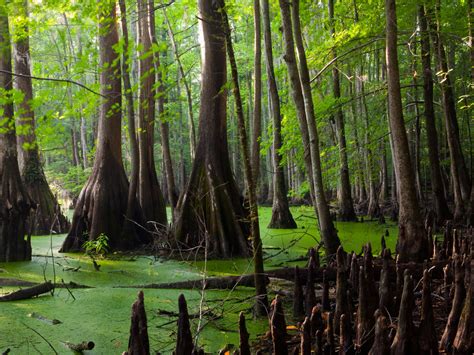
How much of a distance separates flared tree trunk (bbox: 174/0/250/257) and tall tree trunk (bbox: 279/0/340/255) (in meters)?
1.38

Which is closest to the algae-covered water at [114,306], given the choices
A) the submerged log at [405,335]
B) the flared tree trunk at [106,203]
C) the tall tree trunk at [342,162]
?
the flared tree trunk at [106,203]

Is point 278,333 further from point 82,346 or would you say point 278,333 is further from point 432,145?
point 432,145

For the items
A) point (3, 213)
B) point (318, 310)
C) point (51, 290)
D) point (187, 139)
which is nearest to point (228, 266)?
point (51, 290)

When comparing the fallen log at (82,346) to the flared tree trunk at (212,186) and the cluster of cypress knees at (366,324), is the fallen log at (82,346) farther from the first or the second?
the flared tree trunk at (212,186)

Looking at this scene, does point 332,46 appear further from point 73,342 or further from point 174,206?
point 73,342

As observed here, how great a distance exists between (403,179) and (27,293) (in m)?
4.00

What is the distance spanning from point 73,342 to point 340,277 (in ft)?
6.01

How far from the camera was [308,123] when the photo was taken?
20.5 ft

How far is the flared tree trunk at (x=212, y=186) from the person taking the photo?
7.42 metres

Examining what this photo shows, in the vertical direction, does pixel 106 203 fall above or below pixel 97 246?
above

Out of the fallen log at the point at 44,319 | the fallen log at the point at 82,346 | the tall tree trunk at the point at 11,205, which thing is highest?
the tall tree trunk at the point at 11,205

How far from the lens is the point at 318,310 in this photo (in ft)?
9.84

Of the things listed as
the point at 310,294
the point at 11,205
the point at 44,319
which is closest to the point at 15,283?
the point at 44,319

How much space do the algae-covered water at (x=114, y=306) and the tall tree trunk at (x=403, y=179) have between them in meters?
1.60
